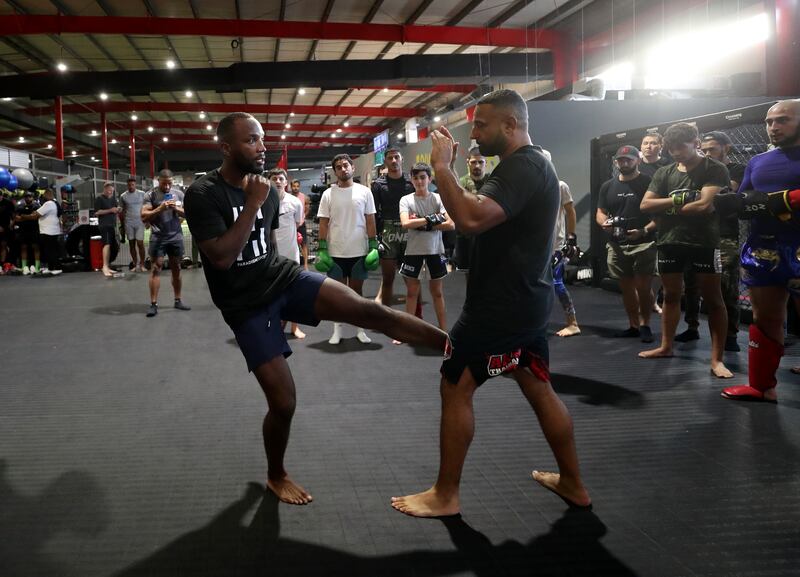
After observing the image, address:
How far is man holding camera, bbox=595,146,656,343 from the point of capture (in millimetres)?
5164

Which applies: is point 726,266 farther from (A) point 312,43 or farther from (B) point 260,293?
(A) point 312,43

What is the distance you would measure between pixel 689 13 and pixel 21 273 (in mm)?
12860

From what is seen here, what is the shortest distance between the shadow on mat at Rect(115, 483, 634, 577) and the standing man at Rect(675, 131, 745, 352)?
347 centimetres

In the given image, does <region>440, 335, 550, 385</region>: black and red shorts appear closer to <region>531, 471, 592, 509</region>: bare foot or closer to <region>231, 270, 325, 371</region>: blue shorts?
<region>531, 471, 592, 509</region>: bare foot

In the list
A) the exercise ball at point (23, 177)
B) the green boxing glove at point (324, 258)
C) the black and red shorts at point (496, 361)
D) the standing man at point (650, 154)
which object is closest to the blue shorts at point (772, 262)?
the black and red shorts at point (496, 361)

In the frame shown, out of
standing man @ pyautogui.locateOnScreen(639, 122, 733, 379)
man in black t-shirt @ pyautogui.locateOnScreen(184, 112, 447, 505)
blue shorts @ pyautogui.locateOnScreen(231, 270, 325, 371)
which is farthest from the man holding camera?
blue shorts @ pyautogui.locateOnScreen(231, 270, 325, 371)

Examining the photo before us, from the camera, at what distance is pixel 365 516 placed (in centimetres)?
225

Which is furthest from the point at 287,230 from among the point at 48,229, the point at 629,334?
the point at 48,229

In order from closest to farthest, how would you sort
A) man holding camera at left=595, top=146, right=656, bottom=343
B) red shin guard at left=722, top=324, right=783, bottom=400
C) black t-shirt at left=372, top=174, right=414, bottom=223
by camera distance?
1. red shin guard at left=722, top=324, right=783, bottom=400
2. man holding camera at left=595, top=146, right=656, bottom=343
3. black t-shirt at left=372, top=174, right=414, bottom=223

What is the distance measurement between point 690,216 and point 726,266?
1213mm

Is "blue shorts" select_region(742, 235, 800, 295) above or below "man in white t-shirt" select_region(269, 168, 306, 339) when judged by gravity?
below

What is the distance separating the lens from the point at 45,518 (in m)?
2.28

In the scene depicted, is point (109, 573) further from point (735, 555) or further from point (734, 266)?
point (734, 266)

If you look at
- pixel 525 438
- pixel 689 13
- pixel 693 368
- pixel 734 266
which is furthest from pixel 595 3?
pixel 525 438
